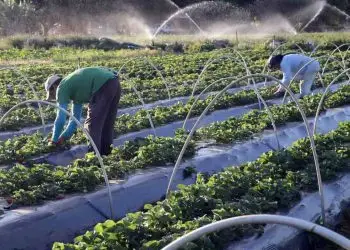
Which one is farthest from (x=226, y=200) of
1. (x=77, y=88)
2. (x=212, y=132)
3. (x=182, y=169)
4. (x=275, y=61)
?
(x=275, y=61)

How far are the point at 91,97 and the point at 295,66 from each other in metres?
5.44

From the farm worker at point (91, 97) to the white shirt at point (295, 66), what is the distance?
4.40 metres

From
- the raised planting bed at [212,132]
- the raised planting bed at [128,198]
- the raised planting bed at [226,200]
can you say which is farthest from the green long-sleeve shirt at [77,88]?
the raised planting bed at [226,200]

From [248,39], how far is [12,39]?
41.8 ft

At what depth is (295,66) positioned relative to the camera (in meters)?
12.1

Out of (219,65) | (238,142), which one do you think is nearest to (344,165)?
(238,142)

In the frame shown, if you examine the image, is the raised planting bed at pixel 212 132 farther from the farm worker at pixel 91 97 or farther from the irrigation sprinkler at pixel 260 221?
the irrigation sprinkler at pixel 260 221

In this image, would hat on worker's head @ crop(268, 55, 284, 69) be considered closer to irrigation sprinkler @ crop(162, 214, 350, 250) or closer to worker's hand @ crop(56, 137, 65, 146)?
worker's hand @ crop(56, 137, 65, 146)

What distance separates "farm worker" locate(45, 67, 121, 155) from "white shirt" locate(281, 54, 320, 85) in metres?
4.40

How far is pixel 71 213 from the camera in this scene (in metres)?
6.07

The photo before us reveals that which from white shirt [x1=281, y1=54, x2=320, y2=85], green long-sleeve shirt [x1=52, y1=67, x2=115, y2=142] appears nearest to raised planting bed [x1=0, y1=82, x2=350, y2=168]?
green long-sleeve shirt [x1=52, y1=67, x2=115, y2=142]

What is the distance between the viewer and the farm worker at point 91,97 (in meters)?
7.64

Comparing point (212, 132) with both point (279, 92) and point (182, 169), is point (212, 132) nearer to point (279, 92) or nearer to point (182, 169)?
point (182, 169)

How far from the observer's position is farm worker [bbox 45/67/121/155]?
25.1ft
